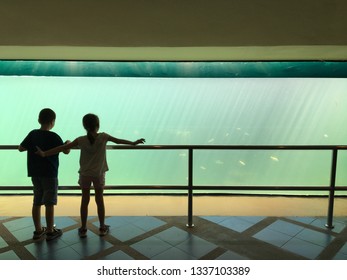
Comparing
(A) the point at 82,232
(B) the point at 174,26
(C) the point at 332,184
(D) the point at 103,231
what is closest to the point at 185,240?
(D) the point at 103,231

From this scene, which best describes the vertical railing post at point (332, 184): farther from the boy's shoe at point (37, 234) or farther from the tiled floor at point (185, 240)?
the boy's shoe at point (37, 234)

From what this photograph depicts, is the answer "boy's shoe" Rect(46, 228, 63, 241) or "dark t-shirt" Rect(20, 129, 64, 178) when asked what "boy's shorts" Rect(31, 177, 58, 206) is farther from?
"boy's shoe" Rect(46, 228, 63, 241)

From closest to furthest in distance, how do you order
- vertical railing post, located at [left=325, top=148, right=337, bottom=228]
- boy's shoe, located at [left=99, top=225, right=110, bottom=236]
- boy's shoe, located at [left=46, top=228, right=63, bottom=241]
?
boy's shoe, located at [left=46, top=228, right=63, bottom=241], boy's shoe, located at [left=99, top=225, right=110, bottom=236], vertical railing post, located at [left=325, top=148, right=337, bottom=228]

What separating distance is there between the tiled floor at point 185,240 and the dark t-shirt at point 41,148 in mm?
719

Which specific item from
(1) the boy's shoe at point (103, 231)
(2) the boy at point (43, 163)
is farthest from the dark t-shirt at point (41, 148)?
(1) the boy's shoe at point (103, 231)

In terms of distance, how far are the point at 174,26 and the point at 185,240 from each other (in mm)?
2178

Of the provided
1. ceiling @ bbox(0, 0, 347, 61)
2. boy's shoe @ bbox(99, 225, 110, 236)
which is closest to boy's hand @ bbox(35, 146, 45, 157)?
boy's shoe @ bbox(99, 225, 110, 236)

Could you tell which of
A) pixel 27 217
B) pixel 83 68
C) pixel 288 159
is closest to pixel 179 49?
pixel 83 68

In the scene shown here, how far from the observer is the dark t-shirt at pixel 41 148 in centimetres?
240

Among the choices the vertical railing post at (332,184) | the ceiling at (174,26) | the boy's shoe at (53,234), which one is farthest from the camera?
the vertical railing post at (332,184)

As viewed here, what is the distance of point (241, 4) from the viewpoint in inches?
89.4

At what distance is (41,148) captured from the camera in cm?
240

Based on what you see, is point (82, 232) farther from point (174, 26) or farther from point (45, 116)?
point (174, 26)

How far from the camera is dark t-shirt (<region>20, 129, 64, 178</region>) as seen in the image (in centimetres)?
240
